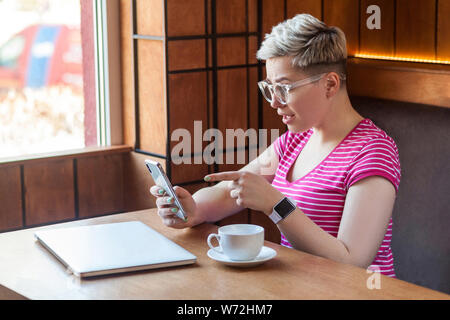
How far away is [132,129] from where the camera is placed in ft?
9.41

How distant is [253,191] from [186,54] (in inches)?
44.5

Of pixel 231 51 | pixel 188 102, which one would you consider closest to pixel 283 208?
pixel 188 102

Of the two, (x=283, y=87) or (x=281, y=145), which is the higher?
(x=283, y=87)

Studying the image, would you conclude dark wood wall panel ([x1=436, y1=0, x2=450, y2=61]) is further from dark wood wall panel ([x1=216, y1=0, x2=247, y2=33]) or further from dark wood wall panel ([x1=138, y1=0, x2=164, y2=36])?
dark wood wall panel ([x1=138, y1=0, x2=164, y2=36])

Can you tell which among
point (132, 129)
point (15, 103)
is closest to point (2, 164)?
point (15, 103)

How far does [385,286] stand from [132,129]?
5.39ft

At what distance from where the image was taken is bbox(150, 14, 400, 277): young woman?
5.50 ft

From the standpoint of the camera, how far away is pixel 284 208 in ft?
5.48

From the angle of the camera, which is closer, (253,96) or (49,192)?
(49,192)

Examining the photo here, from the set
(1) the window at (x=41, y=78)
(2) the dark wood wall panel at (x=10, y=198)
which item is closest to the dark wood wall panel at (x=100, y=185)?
(1) the window at (x=41, y=78)

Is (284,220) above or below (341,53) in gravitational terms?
below

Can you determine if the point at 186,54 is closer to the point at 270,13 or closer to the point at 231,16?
the point at 231,16

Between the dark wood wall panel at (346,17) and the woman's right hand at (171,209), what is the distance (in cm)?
143
